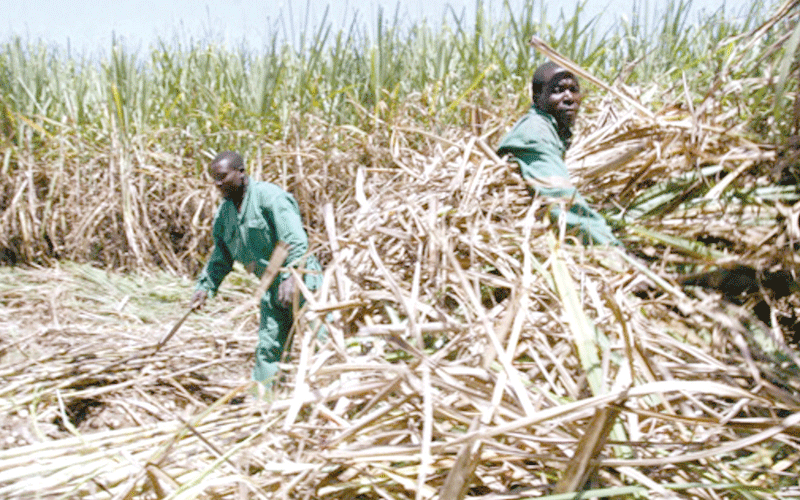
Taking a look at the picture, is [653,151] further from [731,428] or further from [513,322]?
[731,428]

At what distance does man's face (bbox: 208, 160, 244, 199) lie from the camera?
3301 millimetres

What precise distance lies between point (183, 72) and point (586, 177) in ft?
15.0

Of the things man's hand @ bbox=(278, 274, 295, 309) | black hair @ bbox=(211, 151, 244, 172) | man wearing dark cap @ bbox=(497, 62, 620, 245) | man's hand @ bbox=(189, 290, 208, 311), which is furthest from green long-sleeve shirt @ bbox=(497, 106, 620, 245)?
man's hand @ bbox=(189, 290, 208, 311)

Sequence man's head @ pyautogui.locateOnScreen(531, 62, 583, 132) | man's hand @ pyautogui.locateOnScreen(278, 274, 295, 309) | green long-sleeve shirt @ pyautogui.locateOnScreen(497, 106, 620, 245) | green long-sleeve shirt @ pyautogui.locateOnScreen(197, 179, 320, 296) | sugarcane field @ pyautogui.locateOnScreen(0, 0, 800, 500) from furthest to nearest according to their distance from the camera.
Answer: green long-sleeve shirt @ pyautogui.locateOnScreen(197, 179, 320, 296) → man's hand @ pyautogui.locateOnScreen(278, 274, 295, 309) → man's head @ pyautogui.locateOnScreen(531, 62, 583, 132) → green long-sleeve shirt @ pyautogui.locateOnScreen(497, 106, 620, 245) → sugarcane field @ pyautogui.locateOnScreen(0, 0, 800, 500)

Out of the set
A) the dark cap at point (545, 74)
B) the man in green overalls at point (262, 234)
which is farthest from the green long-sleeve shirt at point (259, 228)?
the dark cap at point (545, 74)

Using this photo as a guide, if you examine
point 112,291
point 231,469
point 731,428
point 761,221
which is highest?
point 761,221

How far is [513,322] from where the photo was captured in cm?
151

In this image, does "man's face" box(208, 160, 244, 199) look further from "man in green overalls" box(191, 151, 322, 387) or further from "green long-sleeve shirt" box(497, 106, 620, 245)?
"green long-sleeve shirt" box(497, 106, 620, 245)

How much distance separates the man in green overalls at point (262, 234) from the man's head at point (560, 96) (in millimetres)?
1291

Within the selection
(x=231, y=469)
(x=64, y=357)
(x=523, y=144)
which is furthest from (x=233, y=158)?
(x=231, y=469)

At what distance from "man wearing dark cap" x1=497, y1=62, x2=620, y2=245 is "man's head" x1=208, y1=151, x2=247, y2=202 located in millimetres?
1487

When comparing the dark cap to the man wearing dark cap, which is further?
the dark cap

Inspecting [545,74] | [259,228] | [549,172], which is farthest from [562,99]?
[259,228]

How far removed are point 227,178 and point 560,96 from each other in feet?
5.30
